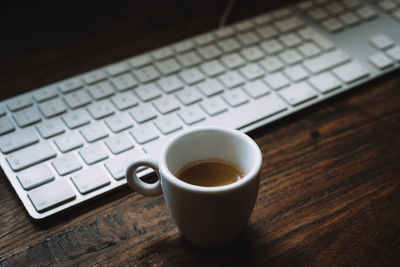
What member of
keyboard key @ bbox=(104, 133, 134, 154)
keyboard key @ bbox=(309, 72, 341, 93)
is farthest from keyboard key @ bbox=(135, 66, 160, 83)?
keyboard key @ bbox=(309, 72, 341, 93)

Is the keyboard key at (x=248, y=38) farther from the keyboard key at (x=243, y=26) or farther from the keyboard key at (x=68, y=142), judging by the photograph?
the keyboard key at (x=68, y=142)

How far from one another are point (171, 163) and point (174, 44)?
0.96ft

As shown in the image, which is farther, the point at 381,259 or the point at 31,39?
the point at 31,39

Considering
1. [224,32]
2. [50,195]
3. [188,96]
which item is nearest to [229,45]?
[224,32]

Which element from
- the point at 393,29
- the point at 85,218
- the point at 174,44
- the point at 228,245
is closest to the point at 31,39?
the point at 174,44

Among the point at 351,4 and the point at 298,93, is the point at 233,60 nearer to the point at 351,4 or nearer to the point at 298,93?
the point at 298,93

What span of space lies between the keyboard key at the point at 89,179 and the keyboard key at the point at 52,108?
4.3 inches

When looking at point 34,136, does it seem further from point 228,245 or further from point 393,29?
point 393,29

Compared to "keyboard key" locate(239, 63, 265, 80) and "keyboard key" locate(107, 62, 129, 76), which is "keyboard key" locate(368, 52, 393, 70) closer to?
"keyboard key" locate(239, 63, 265, 80)

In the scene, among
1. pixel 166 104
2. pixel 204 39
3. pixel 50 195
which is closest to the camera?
pixel 50 195

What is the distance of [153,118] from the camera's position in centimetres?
53

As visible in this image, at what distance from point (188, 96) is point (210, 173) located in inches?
6.5

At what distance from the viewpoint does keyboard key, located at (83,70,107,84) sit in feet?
1.90

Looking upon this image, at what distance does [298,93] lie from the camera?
0.57 metres
